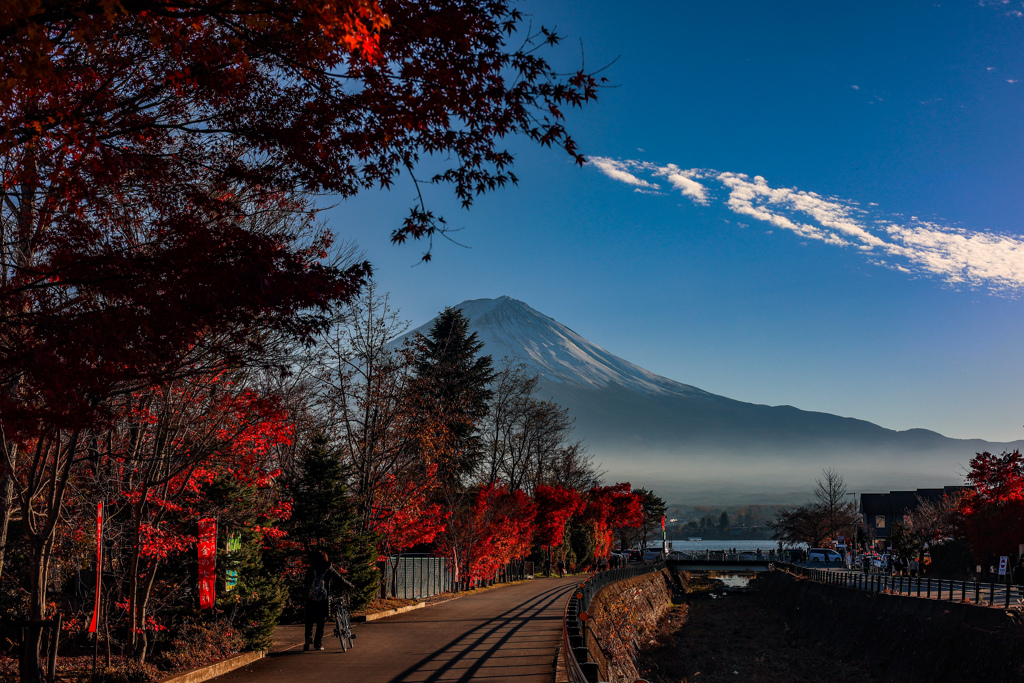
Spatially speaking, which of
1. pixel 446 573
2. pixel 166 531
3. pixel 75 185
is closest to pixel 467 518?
pixel 446 573

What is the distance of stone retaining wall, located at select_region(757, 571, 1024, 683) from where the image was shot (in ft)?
64.6

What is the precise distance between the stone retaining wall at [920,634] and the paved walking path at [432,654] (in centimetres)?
1124

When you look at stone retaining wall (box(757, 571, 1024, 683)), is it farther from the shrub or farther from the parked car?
the parked car

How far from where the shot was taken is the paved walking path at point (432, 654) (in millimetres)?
11398

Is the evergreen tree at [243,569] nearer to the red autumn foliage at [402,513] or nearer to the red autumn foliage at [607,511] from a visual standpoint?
the red autumn foliage at [402,513]

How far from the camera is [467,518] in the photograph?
35.6 meters

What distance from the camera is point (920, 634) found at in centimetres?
2509

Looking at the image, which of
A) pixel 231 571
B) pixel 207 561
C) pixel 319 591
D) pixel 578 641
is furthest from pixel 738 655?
pixel 207 561

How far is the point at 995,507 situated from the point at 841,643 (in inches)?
409

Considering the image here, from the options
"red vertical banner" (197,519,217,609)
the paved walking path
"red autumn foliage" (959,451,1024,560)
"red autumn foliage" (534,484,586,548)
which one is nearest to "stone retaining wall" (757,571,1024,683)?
"red autumn foliage" (959,451,1024,560)

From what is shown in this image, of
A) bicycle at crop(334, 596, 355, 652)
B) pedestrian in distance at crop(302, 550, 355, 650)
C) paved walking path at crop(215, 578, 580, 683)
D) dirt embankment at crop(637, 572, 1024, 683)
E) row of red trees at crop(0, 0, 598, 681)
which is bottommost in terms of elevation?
dirt embankment at crop(637, 572, 1024, 683)

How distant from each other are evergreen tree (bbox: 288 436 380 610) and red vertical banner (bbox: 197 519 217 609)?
259 inches

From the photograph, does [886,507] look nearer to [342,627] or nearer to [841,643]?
[841,643]

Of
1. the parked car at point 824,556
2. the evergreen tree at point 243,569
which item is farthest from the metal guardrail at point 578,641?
the parked car at point 824,556
